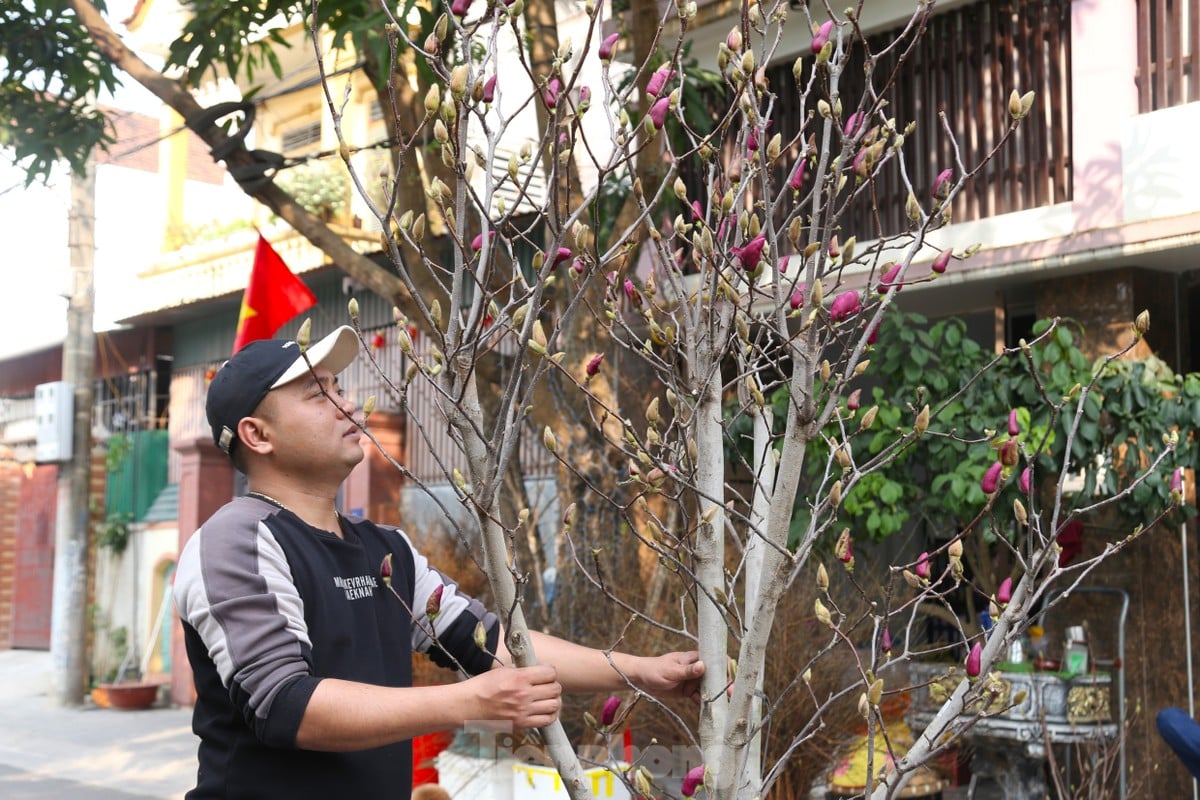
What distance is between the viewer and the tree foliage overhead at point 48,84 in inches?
326

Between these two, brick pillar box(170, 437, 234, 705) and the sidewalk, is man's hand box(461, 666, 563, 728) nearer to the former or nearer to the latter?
the sidewalk

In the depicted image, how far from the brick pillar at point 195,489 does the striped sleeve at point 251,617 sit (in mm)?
13532

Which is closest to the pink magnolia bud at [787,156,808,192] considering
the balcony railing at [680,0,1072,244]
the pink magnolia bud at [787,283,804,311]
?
the pink magnolia bud at [787,283,804,311]

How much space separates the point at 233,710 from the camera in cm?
239

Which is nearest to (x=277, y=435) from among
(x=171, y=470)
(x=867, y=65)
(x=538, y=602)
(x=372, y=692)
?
(x=372, y=692)

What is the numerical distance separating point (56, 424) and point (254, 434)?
14.0 metres

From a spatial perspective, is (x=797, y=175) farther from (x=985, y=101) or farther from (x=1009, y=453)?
(x=985, y=101)

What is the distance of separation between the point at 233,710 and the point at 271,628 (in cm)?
25

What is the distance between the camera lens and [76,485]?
50.8 ft

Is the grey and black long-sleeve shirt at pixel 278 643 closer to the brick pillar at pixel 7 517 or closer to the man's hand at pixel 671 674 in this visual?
the man's hand at pixel 671 674

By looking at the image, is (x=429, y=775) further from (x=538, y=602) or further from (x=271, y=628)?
(x=271, y=628)

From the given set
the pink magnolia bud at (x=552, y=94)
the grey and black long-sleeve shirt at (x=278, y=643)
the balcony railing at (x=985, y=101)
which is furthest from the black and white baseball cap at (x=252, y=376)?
the balcony railing at (x=985, y=101)

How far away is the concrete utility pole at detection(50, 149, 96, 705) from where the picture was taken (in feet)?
50.1

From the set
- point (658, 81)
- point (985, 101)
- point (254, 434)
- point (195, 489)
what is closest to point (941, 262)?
point (658, 81)
